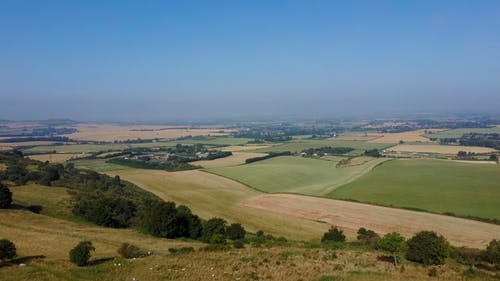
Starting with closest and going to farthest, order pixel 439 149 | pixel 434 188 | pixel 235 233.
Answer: pixel 235 233
pixel 434 188
pixel 439 149

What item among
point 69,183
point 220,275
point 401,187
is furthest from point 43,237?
point 401,187

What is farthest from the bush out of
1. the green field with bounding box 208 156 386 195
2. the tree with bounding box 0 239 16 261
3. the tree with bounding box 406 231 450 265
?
the green field with bounding box 208 156 386 195

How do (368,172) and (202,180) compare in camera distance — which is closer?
(202,180)

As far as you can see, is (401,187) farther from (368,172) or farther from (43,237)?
(43,237)

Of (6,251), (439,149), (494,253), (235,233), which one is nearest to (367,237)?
(494,253)

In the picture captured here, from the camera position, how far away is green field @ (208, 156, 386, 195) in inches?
3342

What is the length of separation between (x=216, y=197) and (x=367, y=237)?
106 ft

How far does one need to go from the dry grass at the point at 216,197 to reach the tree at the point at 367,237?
4.85 meters

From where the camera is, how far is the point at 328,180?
92.2m

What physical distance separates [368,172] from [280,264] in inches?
2866

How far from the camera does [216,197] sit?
73625mm

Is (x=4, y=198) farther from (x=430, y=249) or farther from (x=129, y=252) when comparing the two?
(x=430, y=249)

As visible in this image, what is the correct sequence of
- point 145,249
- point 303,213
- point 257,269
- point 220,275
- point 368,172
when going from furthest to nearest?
point 368,172, point 303,213, point 145,249, point 257,269, point 220,275

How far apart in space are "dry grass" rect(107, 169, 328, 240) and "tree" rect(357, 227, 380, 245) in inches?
191
